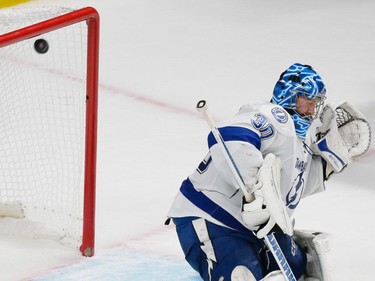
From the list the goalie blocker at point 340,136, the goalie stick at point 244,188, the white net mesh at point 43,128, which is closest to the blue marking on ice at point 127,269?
the white net mesh at point 43,128

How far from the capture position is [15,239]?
4457 mm

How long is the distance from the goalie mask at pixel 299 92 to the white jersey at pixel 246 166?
39 millimetres

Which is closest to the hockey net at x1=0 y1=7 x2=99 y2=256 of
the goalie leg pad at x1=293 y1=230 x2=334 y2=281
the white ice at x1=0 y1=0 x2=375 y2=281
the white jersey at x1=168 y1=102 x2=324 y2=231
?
the white ice at x1=0 y1=0 x2=375 y2=281

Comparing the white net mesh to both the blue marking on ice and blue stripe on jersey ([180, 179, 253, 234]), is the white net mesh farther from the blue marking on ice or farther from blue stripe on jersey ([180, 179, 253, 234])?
blue stripe on jersey ([180, 179, 253, 234])

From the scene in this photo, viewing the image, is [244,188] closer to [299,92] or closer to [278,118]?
[278,118]

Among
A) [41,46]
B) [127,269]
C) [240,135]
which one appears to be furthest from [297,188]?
[41,46]

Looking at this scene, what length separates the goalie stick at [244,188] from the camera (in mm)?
3541

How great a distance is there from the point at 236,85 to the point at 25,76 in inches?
46.8

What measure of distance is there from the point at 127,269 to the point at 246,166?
32.5 inches

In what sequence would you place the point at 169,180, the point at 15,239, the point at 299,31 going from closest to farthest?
the point at 15,239 → the point at 169,180 → the point at 299,31

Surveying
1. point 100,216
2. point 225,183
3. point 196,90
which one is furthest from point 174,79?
point 225,183

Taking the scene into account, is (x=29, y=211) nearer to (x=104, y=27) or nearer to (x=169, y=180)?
(x=169, y=180)

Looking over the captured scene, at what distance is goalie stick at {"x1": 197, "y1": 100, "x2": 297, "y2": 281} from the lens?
3.54m

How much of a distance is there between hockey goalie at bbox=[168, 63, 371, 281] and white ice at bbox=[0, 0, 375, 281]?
0.38 metres
